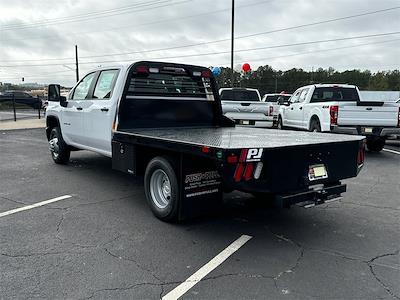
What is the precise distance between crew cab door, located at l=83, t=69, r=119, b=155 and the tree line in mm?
73255

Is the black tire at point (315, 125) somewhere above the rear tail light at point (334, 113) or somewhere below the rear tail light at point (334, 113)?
below

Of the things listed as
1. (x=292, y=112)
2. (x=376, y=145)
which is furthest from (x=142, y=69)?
(x=292, y=112)

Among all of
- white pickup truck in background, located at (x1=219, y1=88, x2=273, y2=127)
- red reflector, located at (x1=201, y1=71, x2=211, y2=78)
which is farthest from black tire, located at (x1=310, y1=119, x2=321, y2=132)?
red reflector, located at (x1=201, y1=71, x2=211, y2=78)

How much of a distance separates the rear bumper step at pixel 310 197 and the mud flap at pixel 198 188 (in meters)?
0.84

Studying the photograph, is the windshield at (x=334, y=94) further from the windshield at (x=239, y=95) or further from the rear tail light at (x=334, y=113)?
the windshield at (x=239, y=95)

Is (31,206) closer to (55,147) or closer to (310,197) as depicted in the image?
(55,147)

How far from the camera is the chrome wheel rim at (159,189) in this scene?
527cm

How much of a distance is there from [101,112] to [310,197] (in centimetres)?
379

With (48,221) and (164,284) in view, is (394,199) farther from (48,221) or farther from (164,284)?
(48,221)

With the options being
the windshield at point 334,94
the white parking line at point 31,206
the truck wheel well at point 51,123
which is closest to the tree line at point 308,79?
the windshield at point 334,94

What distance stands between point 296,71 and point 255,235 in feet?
286

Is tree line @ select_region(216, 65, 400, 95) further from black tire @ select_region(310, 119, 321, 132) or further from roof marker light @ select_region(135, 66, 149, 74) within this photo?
roof marker light @ select_region(135, 66, 149, 74)

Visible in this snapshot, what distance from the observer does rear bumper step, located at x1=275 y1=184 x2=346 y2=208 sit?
436 cm

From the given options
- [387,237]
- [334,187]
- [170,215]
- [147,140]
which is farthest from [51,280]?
[387,237]
